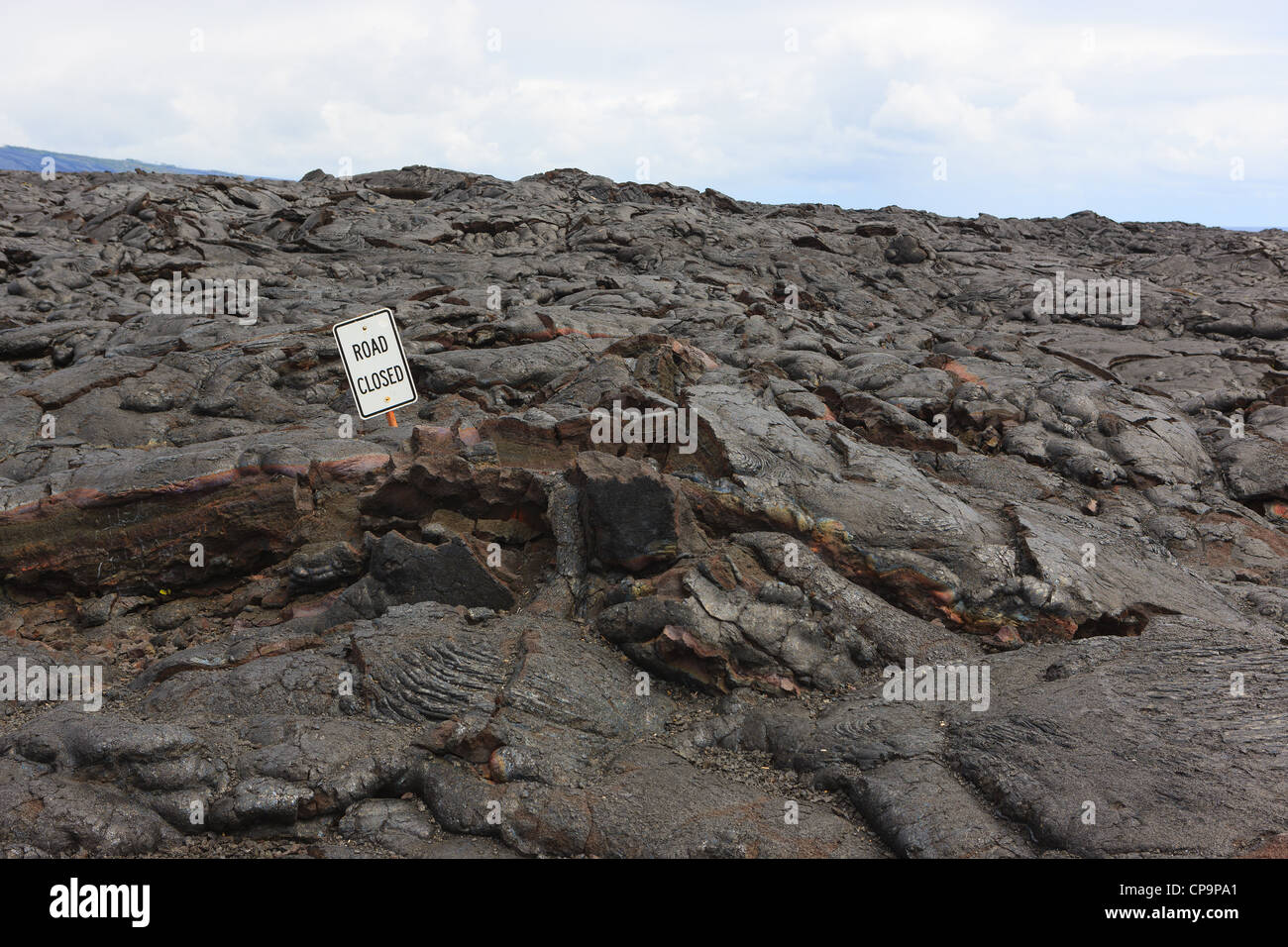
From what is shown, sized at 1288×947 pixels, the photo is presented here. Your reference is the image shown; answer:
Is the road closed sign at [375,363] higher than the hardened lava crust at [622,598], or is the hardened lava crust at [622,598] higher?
the road closed sign at [375,363]

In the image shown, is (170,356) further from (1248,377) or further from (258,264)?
(1248,377)

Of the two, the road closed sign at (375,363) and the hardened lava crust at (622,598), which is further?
the road closed sign at (375,363)

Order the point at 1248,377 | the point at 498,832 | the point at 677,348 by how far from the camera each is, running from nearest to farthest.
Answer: the point at 498,832
the point at 677,348
the point at 1248,377

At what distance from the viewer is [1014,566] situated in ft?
37.1

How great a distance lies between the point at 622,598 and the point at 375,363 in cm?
564

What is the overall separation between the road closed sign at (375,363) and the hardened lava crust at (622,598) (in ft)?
3.42

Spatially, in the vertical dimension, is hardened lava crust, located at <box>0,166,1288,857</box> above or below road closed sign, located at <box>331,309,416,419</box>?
below

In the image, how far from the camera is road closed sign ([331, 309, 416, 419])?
12.2 metres

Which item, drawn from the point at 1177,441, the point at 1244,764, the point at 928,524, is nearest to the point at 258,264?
the point at 928,524

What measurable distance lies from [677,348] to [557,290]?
1347cm

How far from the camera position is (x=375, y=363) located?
1238cm

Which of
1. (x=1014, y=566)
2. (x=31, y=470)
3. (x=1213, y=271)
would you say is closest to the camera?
(x=1014, y=566)

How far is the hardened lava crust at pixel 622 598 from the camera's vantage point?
7.30m

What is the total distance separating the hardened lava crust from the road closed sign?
1.04 meters
